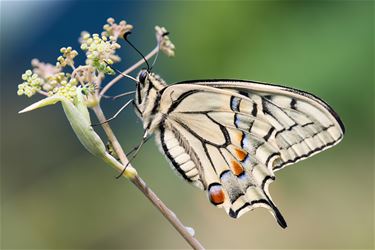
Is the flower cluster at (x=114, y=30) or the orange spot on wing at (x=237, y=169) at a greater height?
the flower cluster at (x=114, y=30)

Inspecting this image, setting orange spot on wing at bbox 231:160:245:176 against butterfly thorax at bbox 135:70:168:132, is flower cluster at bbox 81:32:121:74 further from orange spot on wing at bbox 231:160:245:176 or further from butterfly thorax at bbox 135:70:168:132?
orange spot on wing at bbox 231:160:245:176

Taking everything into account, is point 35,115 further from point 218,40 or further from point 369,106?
point 369,106

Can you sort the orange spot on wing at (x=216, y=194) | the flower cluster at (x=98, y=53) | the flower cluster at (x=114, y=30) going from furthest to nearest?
the orange spot on wing at (x=216, y=194)
the flower cluster at (x=114, y=30)
the flower cluster at (x=98, y=53)

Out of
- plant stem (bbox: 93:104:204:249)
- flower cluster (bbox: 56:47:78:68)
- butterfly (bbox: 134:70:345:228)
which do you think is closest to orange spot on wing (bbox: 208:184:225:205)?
butterfly (bbox: 134:70:345:228)

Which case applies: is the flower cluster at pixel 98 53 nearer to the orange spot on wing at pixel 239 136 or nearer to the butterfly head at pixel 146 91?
the butterfly head at pixel 146 91

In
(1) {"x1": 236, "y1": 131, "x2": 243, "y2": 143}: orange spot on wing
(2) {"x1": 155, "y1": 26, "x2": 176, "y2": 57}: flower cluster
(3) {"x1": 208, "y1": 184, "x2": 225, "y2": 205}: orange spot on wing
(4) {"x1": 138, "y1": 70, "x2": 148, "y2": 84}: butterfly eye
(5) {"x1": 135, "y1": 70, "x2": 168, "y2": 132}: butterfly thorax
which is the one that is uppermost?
(2) {"x1": 155, "y1": 26, "x2": 176, "y2": 57}: flower cluster

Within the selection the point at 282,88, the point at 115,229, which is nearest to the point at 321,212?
the point at 115,229

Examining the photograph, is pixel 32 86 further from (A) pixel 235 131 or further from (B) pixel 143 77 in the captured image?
(A) pixel 235 131

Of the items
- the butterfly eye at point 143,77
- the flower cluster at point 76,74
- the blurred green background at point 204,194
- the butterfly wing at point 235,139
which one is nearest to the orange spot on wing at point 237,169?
the butterfly wing at point 235,139
